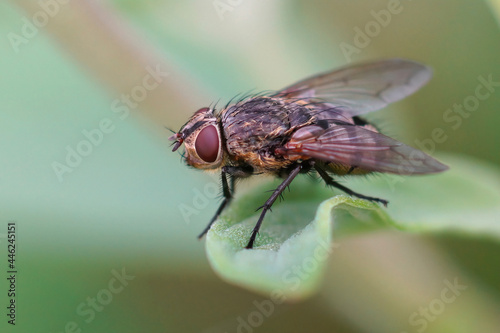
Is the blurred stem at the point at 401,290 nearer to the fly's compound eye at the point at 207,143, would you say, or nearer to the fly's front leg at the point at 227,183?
the fly's front leg at the point at 227,183

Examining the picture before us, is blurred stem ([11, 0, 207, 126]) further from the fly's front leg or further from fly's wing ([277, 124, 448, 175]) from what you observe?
fly's wing ([277, 124, 448, 175])

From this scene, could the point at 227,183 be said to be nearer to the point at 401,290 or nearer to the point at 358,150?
the point at 358,150

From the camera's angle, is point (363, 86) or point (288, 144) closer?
point (288, 144)

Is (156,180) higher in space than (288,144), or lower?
lower

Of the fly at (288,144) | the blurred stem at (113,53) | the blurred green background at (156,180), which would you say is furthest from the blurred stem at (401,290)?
the blurred stem at (113,53)

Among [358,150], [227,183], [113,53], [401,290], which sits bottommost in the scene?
[401,290]

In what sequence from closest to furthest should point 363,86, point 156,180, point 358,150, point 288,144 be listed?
point 358,150, point 288,144, point 156,180, point 363,86

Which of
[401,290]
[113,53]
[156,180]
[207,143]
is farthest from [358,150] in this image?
[113,53]
